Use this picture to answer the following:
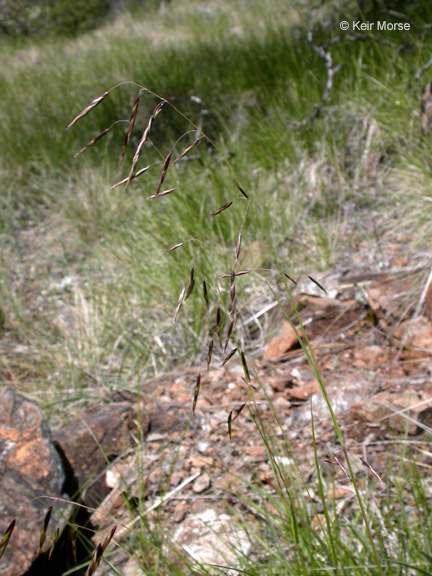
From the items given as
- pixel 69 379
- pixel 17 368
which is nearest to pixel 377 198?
pixel 69 379

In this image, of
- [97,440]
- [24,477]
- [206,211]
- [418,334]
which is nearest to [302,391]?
[418,334]

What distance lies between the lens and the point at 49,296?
3342 millimetres

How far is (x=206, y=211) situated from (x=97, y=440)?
1.48m

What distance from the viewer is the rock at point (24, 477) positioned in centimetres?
149

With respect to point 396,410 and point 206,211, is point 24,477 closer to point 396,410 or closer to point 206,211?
point 396,410

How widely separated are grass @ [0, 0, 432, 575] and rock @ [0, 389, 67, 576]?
0.32 metres

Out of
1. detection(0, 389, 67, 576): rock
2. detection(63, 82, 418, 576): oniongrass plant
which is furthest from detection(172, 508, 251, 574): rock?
detection(0, 389, 67, 576): rock

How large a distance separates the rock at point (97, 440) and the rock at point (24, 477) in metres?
0.15

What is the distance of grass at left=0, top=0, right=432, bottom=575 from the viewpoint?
7.55 ft

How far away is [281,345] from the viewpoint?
2207mm

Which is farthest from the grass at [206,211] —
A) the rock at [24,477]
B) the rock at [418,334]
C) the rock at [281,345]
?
the rock at [418,334]

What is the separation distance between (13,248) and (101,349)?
1787 millimetres

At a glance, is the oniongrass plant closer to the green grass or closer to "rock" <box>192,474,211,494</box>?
"rock" <box>192,474,211,494</box>

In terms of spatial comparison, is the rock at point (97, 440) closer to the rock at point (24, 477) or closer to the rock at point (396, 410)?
the rock at point (24, 477)
